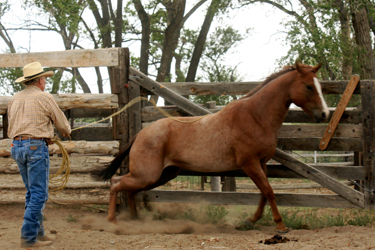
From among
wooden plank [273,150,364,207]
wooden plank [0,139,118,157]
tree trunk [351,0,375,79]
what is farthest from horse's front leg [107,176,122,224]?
tree trunk [351,0,375,79]

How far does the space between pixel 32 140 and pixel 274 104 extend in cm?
306

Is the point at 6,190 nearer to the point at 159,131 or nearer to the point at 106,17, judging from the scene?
the point at 159,131

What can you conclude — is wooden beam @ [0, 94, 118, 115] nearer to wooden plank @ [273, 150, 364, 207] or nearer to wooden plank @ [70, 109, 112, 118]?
wooden plank @ [70, 109, 112, 118]

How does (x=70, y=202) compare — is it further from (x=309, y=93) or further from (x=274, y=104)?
(x=309, y=93)

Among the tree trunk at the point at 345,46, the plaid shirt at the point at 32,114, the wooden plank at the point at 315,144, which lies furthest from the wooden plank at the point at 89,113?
the tree trunk at the point at 345,46

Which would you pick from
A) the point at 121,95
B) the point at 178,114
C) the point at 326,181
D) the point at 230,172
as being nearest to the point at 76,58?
the point at 121,95

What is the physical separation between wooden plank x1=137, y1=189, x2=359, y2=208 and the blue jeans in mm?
2062

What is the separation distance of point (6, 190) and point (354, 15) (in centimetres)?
1113

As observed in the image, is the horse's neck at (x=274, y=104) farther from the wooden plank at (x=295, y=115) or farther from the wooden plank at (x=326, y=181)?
the wooden plank at (x=326, y=181)

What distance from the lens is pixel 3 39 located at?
24.1 meters

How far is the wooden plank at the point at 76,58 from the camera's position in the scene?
616 cm

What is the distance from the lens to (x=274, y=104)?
16.4 feet

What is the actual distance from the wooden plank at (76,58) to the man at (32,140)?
6.26 feet

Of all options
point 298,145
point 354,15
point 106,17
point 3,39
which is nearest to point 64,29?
point 106,17
